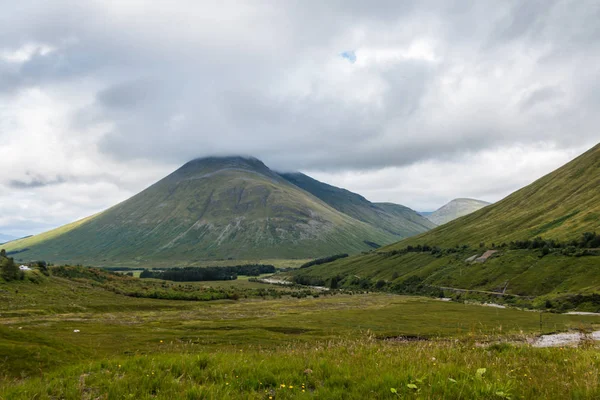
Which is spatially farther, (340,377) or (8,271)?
(8,271)

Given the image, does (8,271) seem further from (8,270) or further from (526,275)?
(526,275)

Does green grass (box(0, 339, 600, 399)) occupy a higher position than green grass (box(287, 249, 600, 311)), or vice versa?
green grass (box(0, 339, 600, 399))

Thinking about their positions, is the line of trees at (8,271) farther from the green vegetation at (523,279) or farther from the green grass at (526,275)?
the green grass at (526,275)

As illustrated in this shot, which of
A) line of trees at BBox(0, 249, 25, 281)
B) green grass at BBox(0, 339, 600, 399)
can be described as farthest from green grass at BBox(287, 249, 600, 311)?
line of trees at BBox(0, 249, 25, 281)

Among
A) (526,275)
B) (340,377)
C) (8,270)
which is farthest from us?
(526,275)

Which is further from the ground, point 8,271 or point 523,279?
point 8,271

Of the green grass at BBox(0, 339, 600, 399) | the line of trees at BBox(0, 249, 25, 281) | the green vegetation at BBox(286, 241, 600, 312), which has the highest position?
the green grass at BBox(0, 339, 600, 399)

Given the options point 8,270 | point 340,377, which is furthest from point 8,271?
point 340,377

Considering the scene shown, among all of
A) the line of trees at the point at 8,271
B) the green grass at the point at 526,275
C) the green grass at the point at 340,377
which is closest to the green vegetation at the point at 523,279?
the green grass at the point at 526,275

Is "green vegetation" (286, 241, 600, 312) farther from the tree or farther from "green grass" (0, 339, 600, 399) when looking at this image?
the tree

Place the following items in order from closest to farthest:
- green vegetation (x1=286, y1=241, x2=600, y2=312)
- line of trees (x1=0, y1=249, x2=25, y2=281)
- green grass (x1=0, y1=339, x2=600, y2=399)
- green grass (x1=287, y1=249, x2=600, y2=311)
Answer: green grass (x1=0, y1=339, x2=600, y2=399) < line of trees (x1=0, y1=249, x2=25, y2=281) < green vegetation (x1=286, y1=241, x2=600, y2=312) < green grass (x1=287, y1=249, x2=600, y2=311)

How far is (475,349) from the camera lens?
14.0m

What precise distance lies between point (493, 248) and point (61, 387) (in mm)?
210262

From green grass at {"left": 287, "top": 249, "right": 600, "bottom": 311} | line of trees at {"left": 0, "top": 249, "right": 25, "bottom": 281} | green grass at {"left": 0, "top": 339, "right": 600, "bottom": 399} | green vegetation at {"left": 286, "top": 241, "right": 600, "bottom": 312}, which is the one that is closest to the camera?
green grass at {"left": 0, "top": 339, "right": 600, "bottom": 399}
